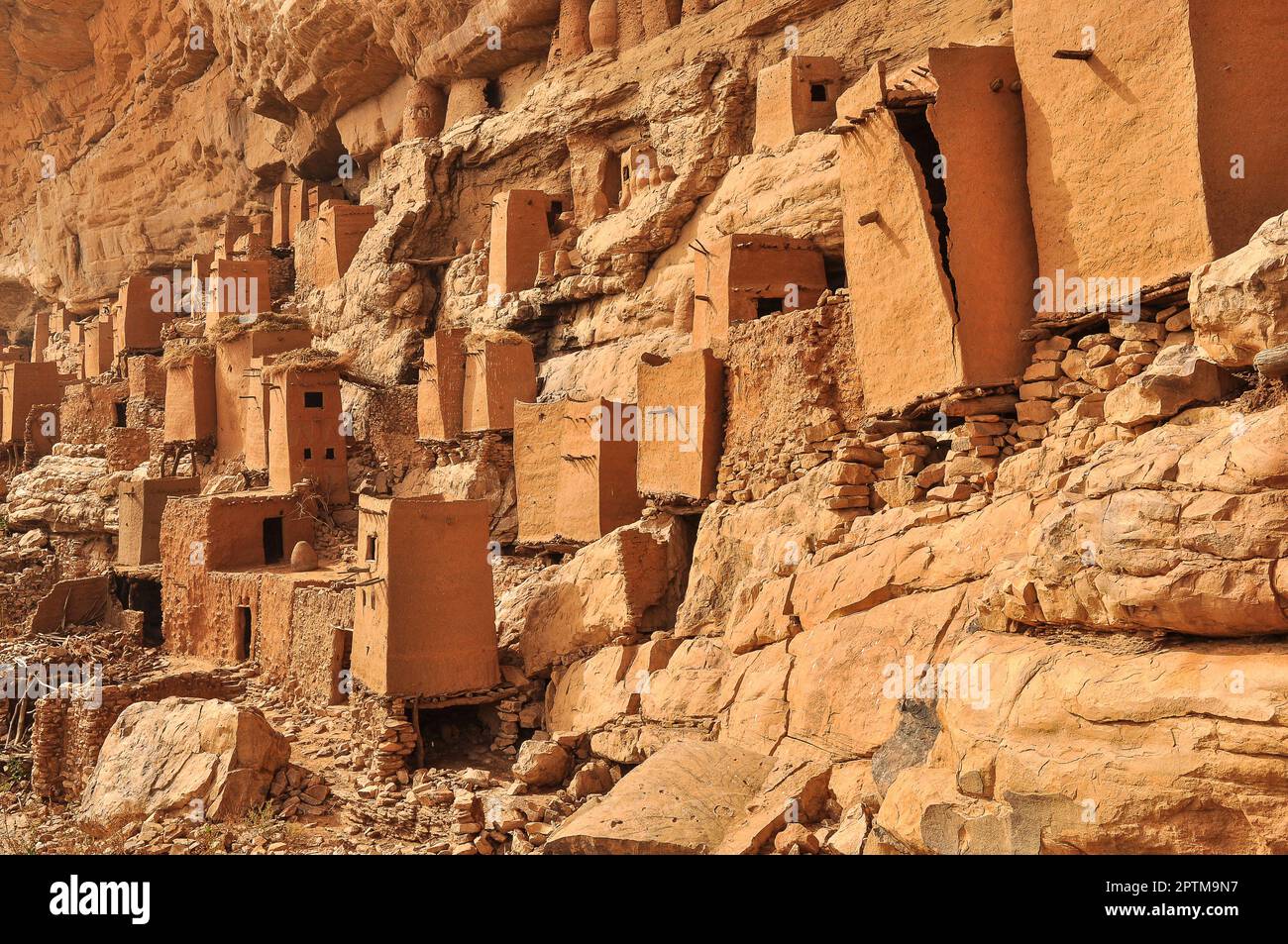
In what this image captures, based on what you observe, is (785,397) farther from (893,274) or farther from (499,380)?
(499,380)

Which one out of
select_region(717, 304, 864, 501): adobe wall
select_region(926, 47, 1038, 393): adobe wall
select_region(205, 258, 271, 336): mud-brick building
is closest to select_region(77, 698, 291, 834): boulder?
select_region(717, 304, 864, 501): adobe wall

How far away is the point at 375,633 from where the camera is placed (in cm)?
1446

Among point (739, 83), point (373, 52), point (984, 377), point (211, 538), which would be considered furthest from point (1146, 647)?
point (373, 52)

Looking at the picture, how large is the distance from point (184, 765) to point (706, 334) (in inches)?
320

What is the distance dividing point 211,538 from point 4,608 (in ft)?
19.6

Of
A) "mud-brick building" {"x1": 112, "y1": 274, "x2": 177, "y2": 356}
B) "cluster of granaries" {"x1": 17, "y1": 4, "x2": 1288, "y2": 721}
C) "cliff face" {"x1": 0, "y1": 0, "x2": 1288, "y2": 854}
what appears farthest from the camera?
"mud-brick building" {"x1": 112, "y1": 274, "x2": 177, "y2": 356}

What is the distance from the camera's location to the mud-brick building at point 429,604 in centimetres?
1415

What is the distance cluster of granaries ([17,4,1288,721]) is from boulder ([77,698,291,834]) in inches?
72.3

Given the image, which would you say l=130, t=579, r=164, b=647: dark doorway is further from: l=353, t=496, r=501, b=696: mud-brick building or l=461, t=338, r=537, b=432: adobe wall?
l=353, t=496, r=501, b=696: mud-brick building

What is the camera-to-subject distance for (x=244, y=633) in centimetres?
1884

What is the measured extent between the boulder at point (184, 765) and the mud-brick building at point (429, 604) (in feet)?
5.42

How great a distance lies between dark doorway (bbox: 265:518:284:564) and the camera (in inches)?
820

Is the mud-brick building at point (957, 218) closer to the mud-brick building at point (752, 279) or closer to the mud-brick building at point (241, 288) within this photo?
the mud-brick building at point (752, 279)

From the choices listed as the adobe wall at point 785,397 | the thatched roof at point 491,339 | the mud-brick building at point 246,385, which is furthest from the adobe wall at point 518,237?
the adobe wall at point 785,397
